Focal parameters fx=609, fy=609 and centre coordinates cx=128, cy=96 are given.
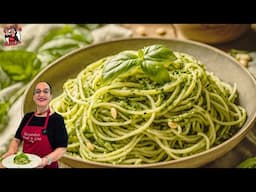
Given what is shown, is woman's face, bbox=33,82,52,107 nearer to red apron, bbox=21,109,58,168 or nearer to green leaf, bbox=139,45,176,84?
red apron, bbox=21,109,58,168

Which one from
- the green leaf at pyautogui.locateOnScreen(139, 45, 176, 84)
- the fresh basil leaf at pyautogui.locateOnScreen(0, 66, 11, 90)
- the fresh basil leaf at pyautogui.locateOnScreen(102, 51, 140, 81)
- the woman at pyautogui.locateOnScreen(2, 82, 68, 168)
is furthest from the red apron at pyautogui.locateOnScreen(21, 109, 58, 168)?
the fresh basil leaf at pyautogui.locateOnScreen(0, 66, 11, 90)

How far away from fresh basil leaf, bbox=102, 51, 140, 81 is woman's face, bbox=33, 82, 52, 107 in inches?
9.1

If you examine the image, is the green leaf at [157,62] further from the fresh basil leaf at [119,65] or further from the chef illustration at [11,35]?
the chef illustration at [11,35]

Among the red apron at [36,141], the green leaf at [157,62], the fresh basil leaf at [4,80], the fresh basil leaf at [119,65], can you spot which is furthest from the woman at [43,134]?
the fresh basil leaf at [4,80]

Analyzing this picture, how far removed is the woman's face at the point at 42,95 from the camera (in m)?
2.31

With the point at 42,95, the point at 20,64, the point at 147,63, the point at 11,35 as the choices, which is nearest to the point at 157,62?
the point at 147,63

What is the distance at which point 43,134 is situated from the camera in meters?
2.25

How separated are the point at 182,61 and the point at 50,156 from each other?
0.65m

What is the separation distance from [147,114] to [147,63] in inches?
7.5

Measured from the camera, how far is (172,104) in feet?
7.38

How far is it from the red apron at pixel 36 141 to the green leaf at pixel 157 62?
0.42 m

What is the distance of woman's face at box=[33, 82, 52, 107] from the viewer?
7.57 ft

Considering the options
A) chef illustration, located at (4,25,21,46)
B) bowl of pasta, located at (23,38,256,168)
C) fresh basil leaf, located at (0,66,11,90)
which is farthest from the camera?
fresh basil leaf, located at (0,66,11,90)
